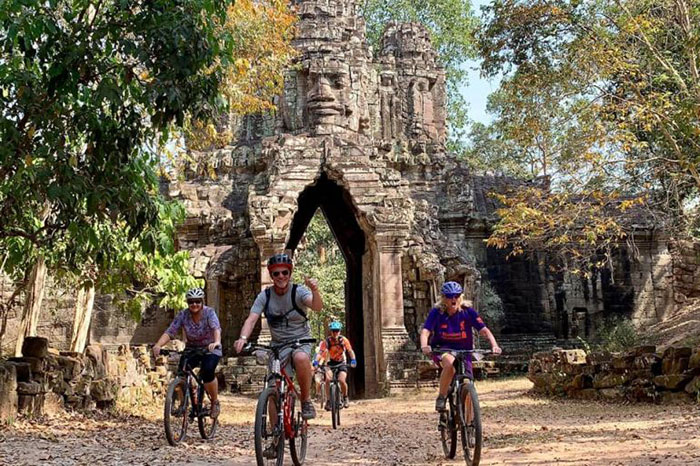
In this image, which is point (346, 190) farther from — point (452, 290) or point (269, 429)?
point (269, 429)

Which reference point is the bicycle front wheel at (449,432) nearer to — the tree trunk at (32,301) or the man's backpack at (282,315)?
the man's backpack at (282,315)

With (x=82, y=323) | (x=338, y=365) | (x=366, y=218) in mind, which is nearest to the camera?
(x=338, y=365)

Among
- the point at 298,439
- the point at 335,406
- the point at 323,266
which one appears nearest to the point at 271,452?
the point at 298,439

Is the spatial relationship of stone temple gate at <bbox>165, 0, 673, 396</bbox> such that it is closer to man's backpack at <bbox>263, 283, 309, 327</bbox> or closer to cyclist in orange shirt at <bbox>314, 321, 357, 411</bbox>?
cyclist in orange shirt at <bbox>314, 321, 357, 411</bbox>

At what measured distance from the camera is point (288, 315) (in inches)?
251

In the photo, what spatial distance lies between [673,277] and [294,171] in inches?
482

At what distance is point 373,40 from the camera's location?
120 feet

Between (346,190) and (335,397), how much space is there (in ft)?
25.1

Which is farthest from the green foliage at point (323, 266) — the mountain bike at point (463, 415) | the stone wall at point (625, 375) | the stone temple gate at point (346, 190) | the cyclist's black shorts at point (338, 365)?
the mountain bike at point (463, 415)

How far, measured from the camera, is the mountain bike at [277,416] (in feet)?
18.6

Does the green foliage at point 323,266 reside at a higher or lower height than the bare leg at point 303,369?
higher

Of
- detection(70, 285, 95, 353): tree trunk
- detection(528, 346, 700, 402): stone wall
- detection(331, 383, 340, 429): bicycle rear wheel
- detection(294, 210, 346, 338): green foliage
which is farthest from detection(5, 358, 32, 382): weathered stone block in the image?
detection(294, 210, 346, 338): green foliage

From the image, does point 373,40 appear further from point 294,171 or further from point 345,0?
point 294,171

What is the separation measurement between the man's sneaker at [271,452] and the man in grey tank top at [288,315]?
465mm
